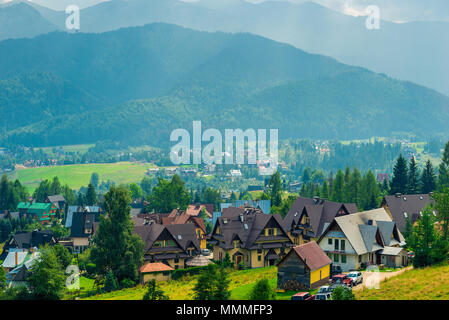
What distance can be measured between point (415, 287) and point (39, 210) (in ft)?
314

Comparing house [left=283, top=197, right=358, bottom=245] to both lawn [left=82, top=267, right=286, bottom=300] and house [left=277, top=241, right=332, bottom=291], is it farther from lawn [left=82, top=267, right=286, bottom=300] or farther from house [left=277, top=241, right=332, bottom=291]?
house [left=277, top=241, right=332, bottom=291]

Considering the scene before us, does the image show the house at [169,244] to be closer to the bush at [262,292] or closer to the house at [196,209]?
the bush at [262,292]

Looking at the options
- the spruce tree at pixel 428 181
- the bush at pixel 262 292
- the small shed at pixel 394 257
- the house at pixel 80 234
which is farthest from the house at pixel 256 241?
the house at pixel 80 234

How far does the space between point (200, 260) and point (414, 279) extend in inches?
1090

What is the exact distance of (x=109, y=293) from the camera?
5044 cm

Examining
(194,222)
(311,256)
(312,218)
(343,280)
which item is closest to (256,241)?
(312,218)

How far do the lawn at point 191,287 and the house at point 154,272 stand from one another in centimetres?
214

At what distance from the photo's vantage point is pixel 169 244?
6203 centimetres

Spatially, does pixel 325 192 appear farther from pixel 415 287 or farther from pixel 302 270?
pixel 415 287

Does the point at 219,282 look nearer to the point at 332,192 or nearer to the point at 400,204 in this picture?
the point at 400,204

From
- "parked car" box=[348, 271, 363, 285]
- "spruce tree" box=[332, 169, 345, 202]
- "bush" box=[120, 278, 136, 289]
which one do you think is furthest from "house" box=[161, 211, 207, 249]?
"parked car" box=[348, 271, 363, 285]

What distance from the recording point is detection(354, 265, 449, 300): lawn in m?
32.9
